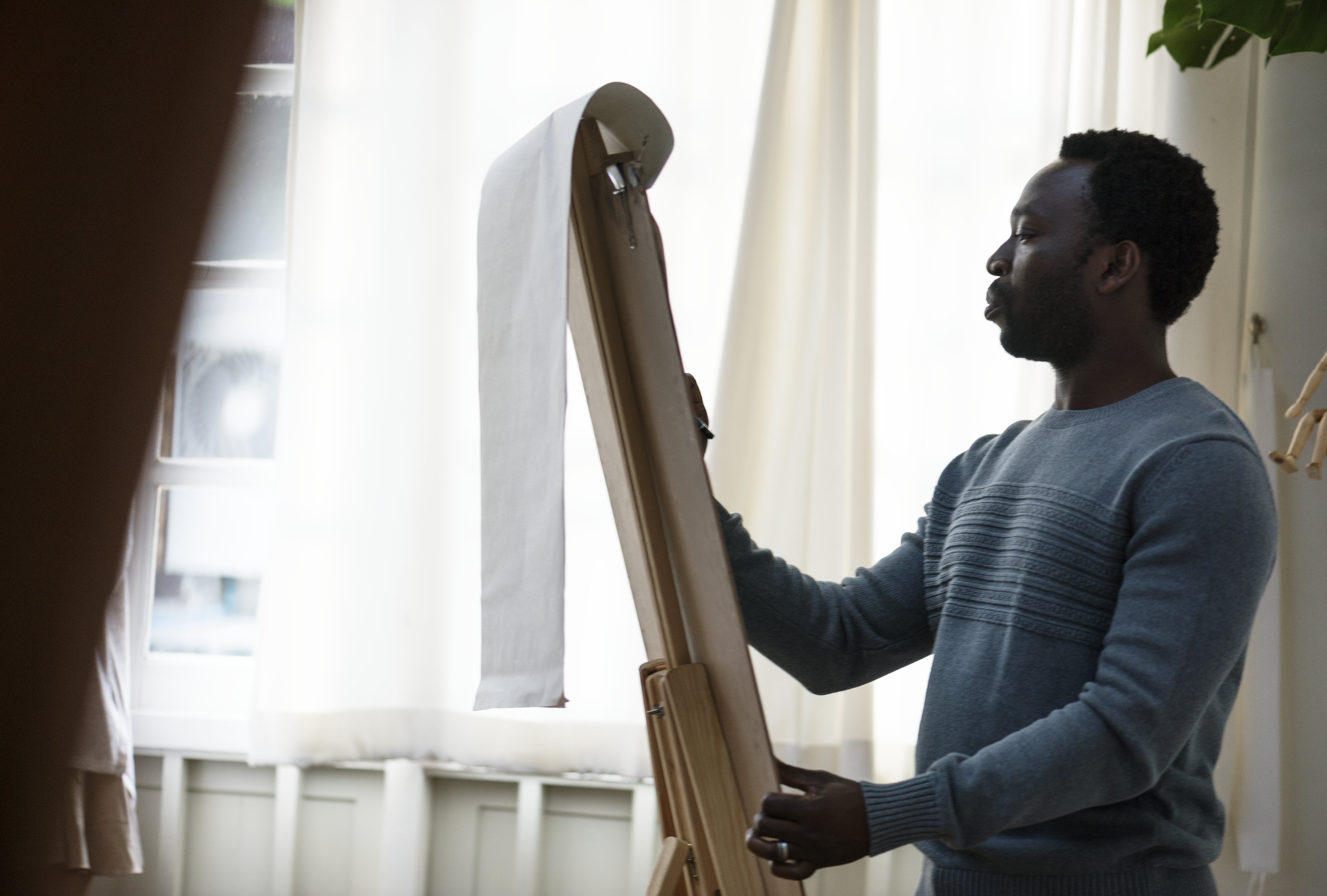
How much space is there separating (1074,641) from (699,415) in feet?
1.48

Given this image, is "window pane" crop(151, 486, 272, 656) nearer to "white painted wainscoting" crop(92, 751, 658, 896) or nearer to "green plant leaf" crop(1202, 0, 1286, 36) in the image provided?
"white painted wainscoting" crop(92, 751, 658, 896)

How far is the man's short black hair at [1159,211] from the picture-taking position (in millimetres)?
1051

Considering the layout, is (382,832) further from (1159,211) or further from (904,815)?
(1159,211)

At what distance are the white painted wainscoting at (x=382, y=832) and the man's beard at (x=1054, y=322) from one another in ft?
4.08

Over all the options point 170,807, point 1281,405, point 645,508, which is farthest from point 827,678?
point 170,807

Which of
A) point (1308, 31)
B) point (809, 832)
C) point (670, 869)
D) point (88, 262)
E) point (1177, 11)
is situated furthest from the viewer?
point (1177, 11)

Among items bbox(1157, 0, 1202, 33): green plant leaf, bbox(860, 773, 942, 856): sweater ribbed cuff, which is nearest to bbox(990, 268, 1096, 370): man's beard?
bbox(860, 773, 942, 856): sweater ribbed cuff

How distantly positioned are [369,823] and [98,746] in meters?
0.55

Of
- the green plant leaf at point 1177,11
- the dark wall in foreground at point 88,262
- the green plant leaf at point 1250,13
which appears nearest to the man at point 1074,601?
the green plant leaf at point 1250,13

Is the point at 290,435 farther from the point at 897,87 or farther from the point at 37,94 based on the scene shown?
the point at 37,94

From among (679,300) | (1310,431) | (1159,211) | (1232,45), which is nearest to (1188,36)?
(1232,45)

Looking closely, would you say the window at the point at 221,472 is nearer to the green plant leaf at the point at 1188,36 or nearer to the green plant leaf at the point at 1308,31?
the green plant leaf at the point at 1188,36

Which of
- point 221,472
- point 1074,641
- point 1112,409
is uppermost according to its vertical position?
point 1112,409

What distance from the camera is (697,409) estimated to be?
3.58ft
